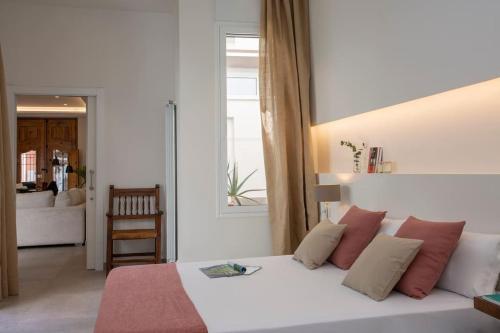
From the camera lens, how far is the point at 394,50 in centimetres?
294

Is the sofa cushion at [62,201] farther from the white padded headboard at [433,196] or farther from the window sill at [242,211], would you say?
the white padded headboard at [433,196]

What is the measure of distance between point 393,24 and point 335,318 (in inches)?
82.2

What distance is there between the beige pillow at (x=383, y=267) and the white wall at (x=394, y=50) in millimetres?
969

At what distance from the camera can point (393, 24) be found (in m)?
2.94

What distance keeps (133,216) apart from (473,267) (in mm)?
3867

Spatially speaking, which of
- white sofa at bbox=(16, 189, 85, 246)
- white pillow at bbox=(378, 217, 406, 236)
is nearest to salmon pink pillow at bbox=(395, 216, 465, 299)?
white pillow at bbox=(378, 217, 406, 236)

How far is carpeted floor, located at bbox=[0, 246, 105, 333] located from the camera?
3.26m

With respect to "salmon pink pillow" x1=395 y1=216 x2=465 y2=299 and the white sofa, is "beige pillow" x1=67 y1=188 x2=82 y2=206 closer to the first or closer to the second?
the white sofa

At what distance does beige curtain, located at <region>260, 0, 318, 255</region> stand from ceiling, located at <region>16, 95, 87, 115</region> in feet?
18.7

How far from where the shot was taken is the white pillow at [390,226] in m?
2.68

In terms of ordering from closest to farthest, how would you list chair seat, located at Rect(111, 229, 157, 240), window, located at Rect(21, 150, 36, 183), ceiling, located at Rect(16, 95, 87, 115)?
chair seat, located at Rect(111, 229, 157, 240) < ceiling, located at Rect(16, 95, 87, 115) < window, located at Rect(21, 150, 36, 183)

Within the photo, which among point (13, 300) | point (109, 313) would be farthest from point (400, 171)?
point (13, 300)

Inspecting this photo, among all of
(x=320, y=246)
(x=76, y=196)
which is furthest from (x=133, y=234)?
(x=320, y=246)

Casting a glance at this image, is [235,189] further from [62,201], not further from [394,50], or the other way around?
[62,201]
